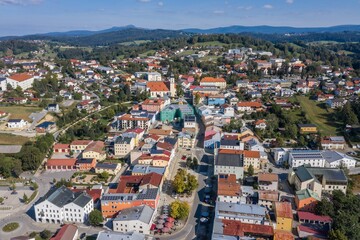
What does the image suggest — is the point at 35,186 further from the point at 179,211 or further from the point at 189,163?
the point at 189,163

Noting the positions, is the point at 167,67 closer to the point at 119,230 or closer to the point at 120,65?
the point at 120,65

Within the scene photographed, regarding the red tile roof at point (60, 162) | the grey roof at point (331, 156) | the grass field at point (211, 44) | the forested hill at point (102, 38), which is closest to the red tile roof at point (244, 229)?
the grey roof at point (331, 156)

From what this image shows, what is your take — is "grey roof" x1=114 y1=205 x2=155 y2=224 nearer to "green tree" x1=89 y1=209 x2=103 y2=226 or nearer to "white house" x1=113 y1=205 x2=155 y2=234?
"white house" x1=113 y1=205 x2=155 y2=234

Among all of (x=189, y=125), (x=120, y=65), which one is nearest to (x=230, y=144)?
(x=189, y=125)

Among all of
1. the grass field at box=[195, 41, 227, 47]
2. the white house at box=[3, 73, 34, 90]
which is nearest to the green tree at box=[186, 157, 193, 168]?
the white house at box=[3, 73, 34, 90]

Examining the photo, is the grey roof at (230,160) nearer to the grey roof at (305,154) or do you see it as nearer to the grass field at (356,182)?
the grey roof at (305,154)

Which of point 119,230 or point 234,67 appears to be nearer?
point 119,230

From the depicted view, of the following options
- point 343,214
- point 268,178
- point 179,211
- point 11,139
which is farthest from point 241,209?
point 11,139
